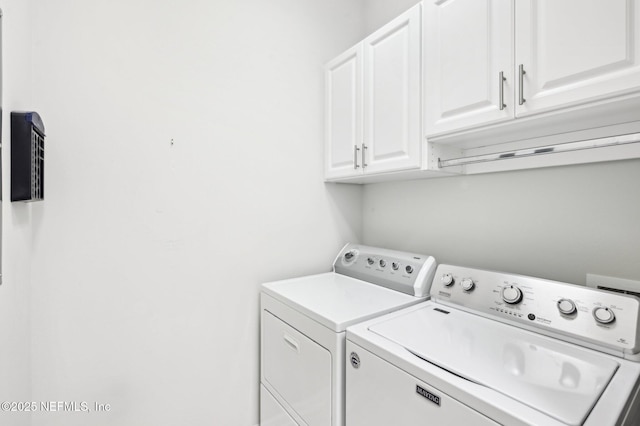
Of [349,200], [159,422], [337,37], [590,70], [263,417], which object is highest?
[337,37]

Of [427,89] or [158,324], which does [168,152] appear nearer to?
[158,324]

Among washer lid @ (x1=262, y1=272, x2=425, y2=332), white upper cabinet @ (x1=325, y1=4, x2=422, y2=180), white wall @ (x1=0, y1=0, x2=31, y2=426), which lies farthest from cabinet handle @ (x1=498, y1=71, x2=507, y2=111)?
white wall @ (x1=0, y1=0, x2=31, y2=426)

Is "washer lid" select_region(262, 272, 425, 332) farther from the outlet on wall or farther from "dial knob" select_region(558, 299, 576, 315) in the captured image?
the outlet on wall

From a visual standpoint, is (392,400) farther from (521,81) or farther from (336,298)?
(521,81)

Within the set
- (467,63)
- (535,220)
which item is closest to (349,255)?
(535,220)

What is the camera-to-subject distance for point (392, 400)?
881mm

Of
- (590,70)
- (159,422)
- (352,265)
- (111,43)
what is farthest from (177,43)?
(159,422)

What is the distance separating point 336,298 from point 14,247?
1.21 meters

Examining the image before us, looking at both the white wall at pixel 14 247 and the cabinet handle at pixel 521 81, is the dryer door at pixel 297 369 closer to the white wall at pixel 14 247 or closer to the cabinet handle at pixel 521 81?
the white wall at pixel 14 247

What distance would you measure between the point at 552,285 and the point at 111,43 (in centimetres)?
206

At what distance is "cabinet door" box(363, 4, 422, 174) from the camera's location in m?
1.35

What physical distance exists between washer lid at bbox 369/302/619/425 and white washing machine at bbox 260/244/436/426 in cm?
19

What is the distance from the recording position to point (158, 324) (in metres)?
1.42

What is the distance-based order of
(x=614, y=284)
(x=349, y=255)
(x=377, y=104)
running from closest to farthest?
1. (x=614, y=284)
2. (x=377, y=104)
3. (x=349, y=255)
